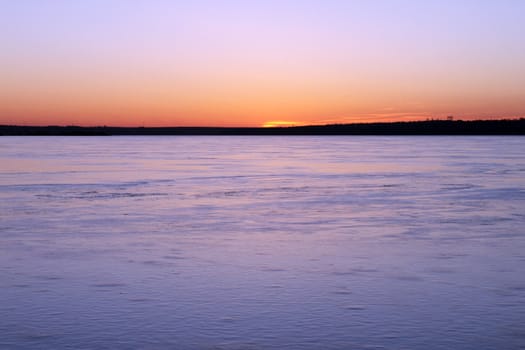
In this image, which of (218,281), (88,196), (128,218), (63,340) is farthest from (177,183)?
(63,340)

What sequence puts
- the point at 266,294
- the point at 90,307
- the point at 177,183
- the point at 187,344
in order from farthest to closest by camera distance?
1. the point at 177,183
2. the point at 266,294
3. the point at 90,307
4. the point at 187,344

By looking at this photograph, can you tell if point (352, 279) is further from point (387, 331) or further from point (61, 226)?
point (61, 226)

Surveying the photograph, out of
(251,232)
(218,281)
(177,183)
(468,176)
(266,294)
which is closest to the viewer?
(266,294)

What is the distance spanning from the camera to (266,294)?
595 cm

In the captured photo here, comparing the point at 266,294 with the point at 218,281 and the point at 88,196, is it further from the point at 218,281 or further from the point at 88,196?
the point at 88,196

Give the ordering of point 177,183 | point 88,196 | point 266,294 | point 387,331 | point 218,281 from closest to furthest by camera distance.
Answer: point 387,331 < point 266,294 < point 218,281 < point 88,196 < point 177,183

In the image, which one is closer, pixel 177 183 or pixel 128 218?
pixel 128 218

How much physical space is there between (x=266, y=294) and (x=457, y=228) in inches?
187

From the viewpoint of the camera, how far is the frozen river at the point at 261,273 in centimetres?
484

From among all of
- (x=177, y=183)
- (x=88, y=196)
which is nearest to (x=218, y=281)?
(x=88, y=196)

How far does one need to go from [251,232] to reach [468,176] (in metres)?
13.0

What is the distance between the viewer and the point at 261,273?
6.76m

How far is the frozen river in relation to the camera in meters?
4.84

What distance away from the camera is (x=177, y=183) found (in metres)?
18.0
